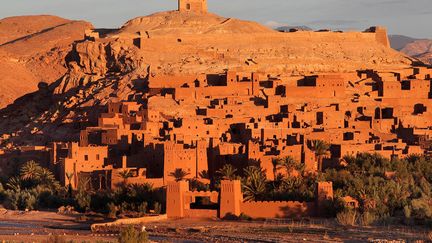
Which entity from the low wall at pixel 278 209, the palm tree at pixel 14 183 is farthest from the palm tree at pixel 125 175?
the low wall at pixel 278 209

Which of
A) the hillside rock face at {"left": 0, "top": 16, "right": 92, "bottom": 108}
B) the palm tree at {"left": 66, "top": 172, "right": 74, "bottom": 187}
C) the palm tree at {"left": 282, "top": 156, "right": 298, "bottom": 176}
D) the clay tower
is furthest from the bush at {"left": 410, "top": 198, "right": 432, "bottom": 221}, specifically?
the clay tower

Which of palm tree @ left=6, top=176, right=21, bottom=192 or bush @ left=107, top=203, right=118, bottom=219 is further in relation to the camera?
palm tree @ left=6, top=176, right=21, bottom=192

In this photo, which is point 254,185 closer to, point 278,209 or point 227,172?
point 227,172

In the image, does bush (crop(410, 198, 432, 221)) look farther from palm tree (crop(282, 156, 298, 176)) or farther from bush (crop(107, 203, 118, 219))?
bush (crop(107, 203, 118, 219))

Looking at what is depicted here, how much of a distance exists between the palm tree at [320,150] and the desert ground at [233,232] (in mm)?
6774

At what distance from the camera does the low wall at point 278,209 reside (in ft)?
131

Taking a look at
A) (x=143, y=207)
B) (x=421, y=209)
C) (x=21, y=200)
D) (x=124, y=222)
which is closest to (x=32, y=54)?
(x=21, y=200)

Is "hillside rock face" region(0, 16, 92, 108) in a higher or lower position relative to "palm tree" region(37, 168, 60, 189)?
higher

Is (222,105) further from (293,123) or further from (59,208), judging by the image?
(59,208)

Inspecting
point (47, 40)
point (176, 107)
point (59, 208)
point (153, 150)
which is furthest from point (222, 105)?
point (47, 40)

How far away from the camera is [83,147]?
45.5m

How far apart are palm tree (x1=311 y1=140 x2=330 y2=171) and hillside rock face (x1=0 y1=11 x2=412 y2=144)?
10.00m

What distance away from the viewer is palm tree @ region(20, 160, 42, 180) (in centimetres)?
4691

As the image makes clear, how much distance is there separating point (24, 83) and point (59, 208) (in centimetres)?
1917
